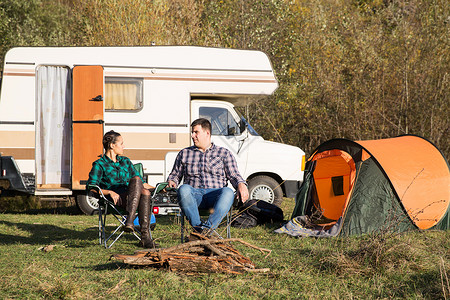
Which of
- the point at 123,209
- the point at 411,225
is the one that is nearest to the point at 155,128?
the point at 123,209

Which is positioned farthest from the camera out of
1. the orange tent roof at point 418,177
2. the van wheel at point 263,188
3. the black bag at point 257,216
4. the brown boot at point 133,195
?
the van wheel at point 263,188

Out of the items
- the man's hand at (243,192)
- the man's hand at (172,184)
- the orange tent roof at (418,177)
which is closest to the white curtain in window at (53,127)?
the man's hand at (172,184)

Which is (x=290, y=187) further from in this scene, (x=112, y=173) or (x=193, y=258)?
(x=193, y=258)

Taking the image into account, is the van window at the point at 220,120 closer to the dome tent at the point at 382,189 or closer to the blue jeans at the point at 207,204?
the dome tent at the point at 382,189

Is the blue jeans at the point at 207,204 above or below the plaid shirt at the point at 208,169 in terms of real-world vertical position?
below

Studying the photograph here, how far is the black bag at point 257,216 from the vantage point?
691cm

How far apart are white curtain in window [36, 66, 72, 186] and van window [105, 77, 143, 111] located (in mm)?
656

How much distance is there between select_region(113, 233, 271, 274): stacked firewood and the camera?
390 cm

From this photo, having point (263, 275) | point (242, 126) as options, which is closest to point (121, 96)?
point (242, 126)

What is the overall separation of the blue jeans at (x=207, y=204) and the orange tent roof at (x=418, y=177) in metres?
2.39

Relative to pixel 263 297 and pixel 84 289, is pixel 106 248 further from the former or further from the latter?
pixel 263 297

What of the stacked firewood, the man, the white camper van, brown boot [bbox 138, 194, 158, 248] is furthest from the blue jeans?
the white camper van

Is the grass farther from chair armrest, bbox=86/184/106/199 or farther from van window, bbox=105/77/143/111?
van window, bbox=105/77/143/111

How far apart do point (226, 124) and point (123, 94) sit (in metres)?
1.86
